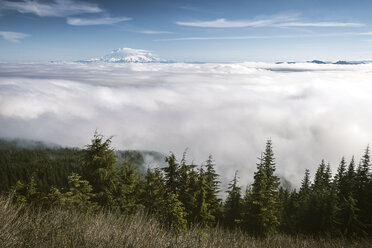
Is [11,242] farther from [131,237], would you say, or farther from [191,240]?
[191,240]

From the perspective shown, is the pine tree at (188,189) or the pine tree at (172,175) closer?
the pine tree at (188,189)

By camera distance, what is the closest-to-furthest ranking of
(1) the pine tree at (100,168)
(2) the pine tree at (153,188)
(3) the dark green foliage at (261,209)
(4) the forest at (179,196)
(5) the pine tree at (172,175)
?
1. (4) the forest at (179,196)
2. (1) the pine tree at (100,168)
3. (3) the dark green foliage at (261,209)
4. (2) the pine tree at (153,188)
5. (5) the pine tree at (172,175)

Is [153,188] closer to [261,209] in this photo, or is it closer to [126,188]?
[126,188]

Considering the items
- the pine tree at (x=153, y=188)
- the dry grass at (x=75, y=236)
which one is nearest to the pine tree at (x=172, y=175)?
the pine tree at (x=153, y=188)

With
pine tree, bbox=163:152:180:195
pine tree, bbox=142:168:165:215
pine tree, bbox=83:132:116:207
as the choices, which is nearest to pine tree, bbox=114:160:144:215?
pine tree, bbox=83:132:116:207

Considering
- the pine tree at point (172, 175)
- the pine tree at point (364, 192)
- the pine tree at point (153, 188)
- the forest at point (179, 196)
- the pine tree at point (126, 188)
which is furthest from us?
the pine tree at point (364, 192)

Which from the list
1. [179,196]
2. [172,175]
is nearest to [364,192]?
[179,196]

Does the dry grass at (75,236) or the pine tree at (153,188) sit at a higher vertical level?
the dry grass at (75,236)

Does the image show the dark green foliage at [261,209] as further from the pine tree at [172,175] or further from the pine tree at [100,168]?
the pine tree at [100,168]

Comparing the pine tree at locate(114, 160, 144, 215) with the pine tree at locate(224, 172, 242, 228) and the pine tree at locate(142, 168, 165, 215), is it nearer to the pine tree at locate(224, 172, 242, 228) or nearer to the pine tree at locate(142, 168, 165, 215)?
the pine tree at locate(142, 168, 165, 215)

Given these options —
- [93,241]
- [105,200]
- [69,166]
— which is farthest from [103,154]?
[69,166]

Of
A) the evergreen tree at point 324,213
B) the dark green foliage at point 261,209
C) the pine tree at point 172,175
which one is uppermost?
the pine tree at point 172,175

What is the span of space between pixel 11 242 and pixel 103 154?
16.0 m

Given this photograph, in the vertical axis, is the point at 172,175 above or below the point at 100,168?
below
